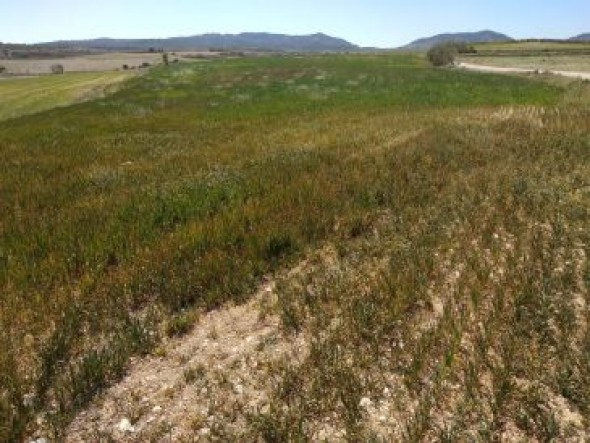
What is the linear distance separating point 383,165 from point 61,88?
5145cm

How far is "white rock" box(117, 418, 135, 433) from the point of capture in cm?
516

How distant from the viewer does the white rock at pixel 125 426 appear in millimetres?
5164

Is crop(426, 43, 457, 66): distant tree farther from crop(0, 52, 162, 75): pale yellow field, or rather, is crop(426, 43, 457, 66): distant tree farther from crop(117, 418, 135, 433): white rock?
crop(117, 418, 135, 433): white rock

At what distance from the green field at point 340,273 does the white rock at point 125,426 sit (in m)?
0.53

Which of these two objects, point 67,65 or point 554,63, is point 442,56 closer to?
point 554,63

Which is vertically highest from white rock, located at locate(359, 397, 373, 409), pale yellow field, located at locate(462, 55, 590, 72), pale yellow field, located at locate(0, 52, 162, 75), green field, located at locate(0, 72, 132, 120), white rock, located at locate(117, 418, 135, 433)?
white rock, located at locate(359, 397, 373, 409)

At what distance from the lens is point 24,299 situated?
7.64 meters

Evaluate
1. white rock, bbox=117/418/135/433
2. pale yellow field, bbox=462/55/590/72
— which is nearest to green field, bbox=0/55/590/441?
white rock, bbox=117/418/135/433

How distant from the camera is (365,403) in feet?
17.1

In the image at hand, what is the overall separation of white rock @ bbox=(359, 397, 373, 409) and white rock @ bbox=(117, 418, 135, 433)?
2.12m

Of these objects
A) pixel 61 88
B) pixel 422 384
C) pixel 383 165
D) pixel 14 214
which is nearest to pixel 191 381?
pixel 422 384

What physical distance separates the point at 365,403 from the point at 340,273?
9.08 feet

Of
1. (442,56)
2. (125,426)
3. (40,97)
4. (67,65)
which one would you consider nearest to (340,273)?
(125,426)

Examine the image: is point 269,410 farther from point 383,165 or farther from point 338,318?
point 383,165
